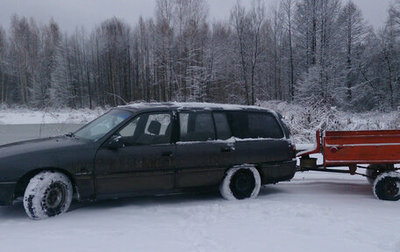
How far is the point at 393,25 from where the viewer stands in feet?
140

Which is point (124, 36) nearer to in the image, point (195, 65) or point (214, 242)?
point (195, 65)

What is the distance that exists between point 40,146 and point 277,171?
4.05m

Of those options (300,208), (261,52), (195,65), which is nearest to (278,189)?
(300,208)

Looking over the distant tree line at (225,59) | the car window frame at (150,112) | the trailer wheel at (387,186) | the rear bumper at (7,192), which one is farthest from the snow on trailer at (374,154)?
the distant tree line at (225,59)

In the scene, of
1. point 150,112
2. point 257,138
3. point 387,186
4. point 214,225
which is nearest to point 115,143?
point 150,112

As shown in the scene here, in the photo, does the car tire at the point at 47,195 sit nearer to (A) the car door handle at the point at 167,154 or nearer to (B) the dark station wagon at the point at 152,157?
(B) the dark station wagon at the point at 152,157

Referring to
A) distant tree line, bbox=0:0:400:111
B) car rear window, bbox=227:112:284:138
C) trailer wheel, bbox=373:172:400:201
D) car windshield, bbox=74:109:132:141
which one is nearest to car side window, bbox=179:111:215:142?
car rear window, bbox=227:112:284:138

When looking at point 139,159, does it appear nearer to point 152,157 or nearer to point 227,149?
point 152,157

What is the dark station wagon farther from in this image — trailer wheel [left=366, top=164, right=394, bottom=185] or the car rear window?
trailer wheel [left=366, top=164, right=394, bottom=185]

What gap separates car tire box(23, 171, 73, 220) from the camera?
5.11m

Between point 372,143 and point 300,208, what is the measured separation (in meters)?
1.95

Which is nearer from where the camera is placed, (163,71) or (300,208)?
(300,208)

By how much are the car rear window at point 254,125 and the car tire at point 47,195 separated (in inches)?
116

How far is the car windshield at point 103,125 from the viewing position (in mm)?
5922
